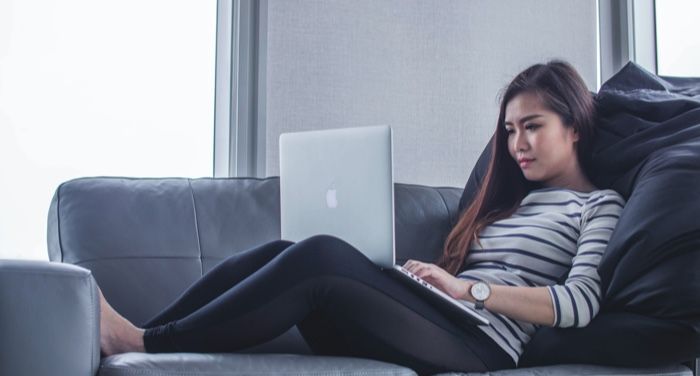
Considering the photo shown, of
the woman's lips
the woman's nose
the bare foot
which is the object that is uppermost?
the woman's nose

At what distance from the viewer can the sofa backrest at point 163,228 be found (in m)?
2.23

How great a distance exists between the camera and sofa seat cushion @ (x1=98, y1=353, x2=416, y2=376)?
62.0 inches

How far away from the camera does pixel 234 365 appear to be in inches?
63.8

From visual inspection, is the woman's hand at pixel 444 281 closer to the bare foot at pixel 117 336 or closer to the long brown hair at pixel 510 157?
the long brown hair at pixel 510 157

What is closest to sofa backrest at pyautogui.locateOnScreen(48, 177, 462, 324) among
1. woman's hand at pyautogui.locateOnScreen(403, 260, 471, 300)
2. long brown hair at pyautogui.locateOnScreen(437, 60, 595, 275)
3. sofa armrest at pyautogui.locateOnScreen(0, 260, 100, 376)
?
long brown hair at pyautogui.locateOnScreen(437, 60, 595, 275)

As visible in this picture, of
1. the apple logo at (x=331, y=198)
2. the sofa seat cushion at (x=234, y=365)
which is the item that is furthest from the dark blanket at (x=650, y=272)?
the apple logo at (x=331, y=198)

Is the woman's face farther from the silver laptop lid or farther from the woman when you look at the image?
the silver laptop lid

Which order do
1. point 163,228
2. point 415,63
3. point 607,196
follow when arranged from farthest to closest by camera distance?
point 415,63 → point 163,228 → point 607,196

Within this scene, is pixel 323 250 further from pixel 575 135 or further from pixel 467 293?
pixel 575 135

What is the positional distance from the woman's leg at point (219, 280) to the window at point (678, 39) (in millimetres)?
2088

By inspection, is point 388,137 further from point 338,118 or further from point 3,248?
point 3,248

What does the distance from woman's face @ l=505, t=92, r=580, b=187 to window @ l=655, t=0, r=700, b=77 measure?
1379mm

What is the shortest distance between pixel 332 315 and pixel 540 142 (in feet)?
2.52

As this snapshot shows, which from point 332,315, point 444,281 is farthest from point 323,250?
point 444,281
